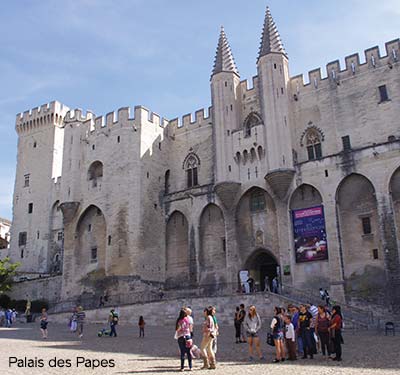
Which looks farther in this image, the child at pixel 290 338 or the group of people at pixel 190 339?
the child at pixel 290 338

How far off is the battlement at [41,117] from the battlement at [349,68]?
23753 millimetres

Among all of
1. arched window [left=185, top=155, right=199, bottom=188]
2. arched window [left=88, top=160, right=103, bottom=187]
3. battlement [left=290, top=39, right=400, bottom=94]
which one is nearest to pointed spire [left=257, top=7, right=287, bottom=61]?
battlement [left=290, top=39, right=400, bottom=94]

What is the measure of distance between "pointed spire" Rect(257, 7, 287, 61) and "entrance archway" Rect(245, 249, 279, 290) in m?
11.9

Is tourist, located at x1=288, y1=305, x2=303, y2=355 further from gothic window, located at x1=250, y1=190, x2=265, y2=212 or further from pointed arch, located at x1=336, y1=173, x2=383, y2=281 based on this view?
gothic window, located at x1=250, y1=190, x2=265, y2=212

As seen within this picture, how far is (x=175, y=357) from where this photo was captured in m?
11.9

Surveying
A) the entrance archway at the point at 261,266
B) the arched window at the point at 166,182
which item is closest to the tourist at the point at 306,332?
the entrance archway at the point at 261,266

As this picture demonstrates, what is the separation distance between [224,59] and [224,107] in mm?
3501

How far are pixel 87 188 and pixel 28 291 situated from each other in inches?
410

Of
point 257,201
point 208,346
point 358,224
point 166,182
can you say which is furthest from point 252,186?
point 208,346

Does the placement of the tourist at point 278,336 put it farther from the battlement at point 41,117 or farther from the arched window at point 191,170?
the battlement at point 41,117

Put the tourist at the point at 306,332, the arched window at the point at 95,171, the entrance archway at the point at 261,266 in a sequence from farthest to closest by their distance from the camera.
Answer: the arched window at the point at 95,171 → the entrance archway at the point at 261,266 → the tourist at the point at 306,332

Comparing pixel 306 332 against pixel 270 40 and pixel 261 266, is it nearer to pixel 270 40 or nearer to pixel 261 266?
pixel 261 266

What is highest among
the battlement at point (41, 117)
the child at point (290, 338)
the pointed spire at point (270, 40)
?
the battlement at point (41, 117)

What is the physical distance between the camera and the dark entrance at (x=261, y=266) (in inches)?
1127
